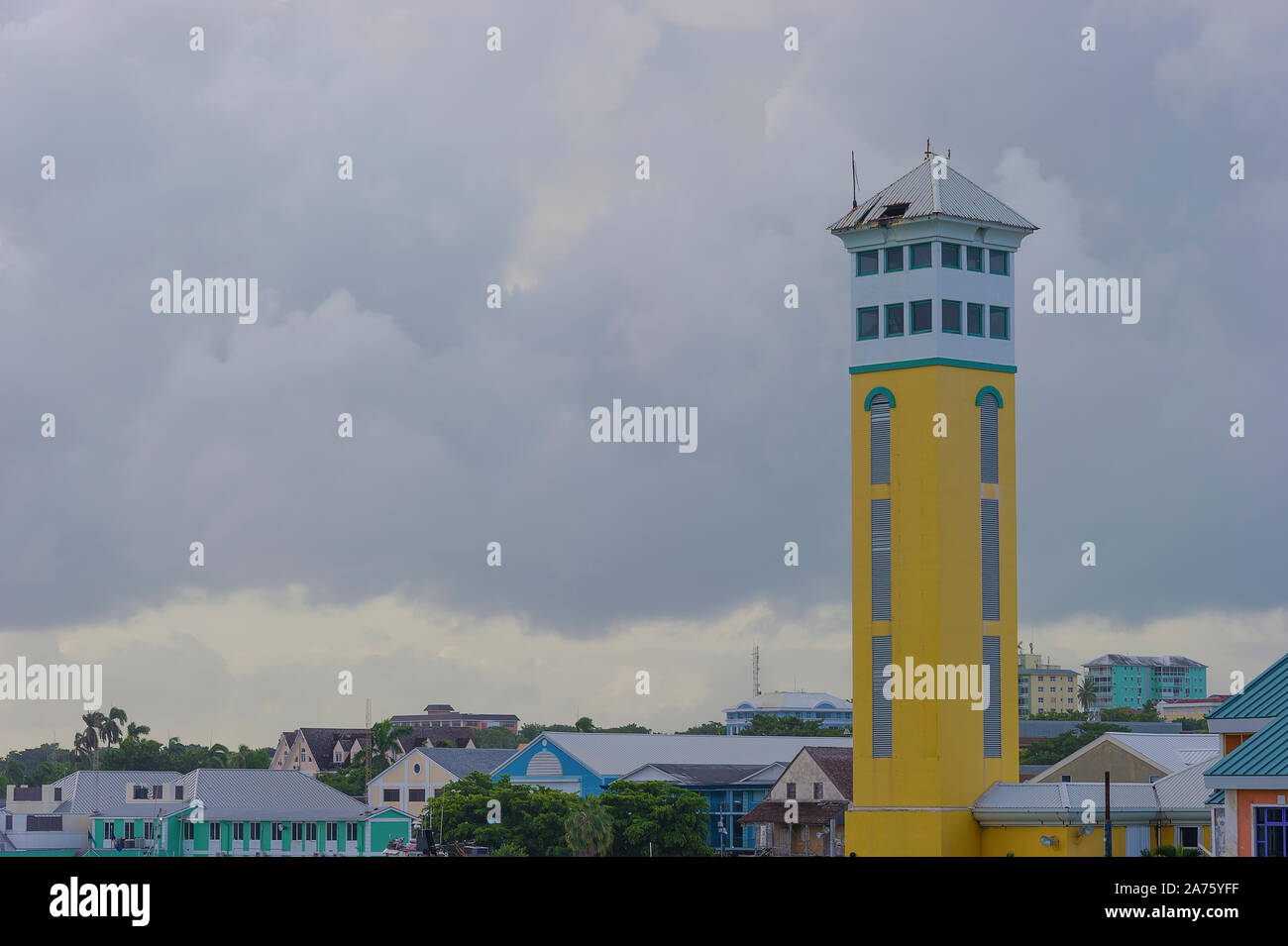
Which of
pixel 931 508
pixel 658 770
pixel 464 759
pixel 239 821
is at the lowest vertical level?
pixel 239 821

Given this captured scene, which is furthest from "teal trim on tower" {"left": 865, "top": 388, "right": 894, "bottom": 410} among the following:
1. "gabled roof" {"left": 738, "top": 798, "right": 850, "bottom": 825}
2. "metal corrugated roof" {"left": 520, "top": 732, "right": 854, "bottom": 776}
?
"metal corrugated roof" {"left": 520, "top": 732, "right": 854, "bottom": 776}

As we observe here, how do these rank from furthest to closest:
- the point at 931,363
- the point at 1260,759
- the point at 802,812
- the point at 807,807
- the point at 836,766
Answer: the point at 836,766
the point at 807,807
the point at 802,812
the point at 931,363
the point at 1260,759

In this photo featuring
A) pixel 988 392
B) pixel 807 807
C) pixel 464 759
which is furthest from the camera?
pixel 464 759

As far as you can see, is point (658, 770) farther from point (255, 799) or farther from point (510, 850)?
point (255, 799)

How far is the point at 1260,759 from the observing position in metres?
59.0

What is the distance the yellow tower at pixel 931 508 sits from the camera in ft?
261

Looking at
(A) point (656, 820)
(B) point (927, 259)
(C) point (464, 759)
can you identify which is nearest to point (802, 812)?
(A) point (656, 820)

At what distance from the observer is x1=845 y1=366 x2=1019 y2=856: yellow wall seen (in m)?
78.9

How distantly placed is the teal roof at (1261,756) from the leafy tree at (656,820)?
1669 inches

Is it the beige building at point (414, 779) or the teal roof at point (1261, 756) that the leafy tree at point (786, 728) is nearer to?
the beige building at point (414, 779)

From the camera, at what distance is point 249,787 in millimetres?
125312

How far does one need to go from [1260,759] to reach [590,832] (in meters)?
45.5

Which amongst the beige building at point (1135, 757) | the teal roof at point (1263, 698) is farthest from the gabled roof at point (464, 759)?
the teal roof at point (1263, 698)

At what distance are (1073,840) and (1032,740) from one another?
76.8 m
